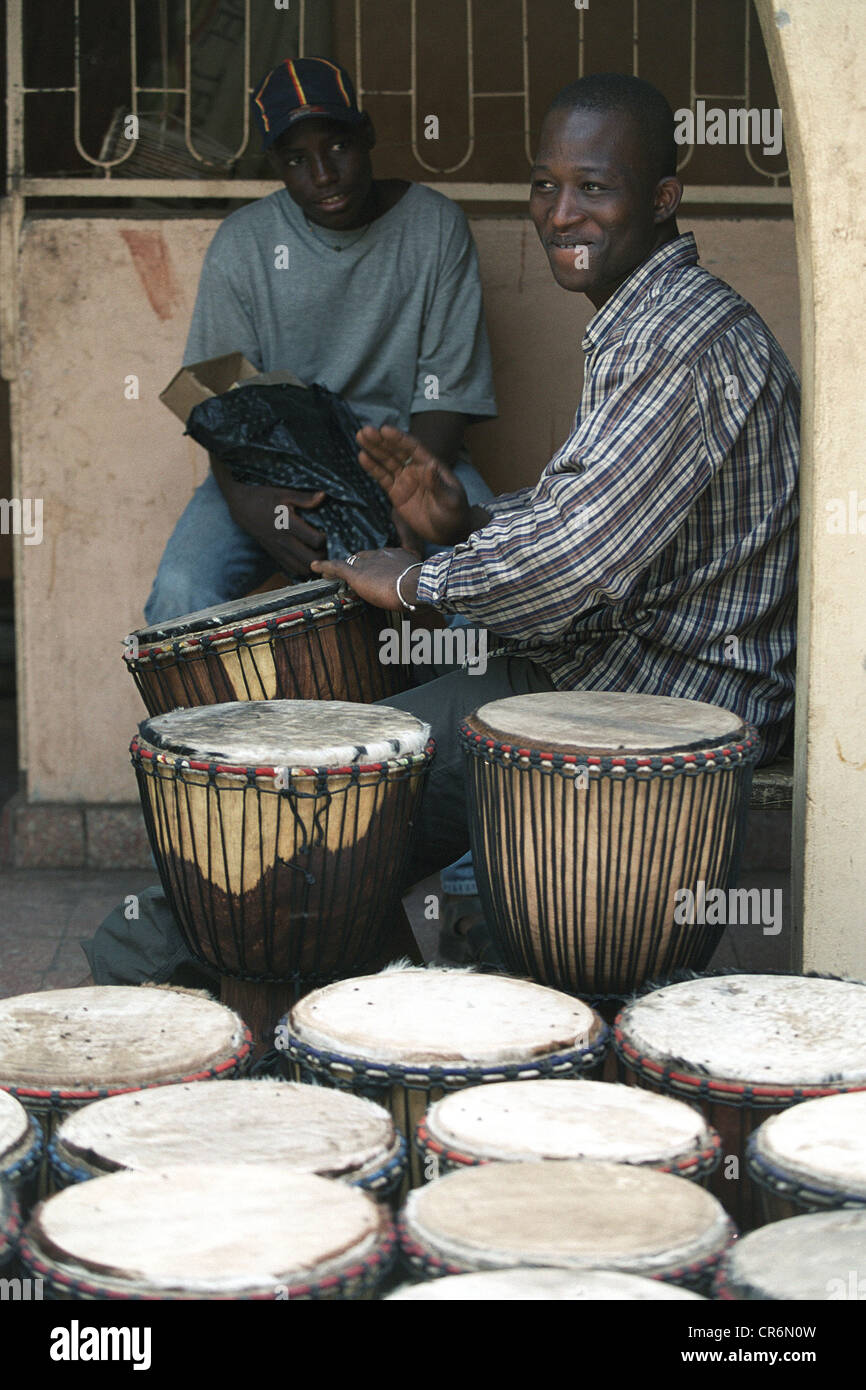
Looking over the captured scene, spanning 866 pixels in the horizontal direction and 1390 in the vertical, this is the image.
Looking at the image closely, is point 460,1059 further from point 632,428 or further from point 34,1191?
point 632,428

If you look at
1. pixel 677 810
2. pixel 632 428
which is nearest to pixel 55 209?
pixel 632 428

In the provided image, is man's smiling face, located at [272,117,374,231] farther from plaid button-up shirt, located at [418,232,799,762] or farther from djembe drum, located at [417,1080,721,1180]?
djembe drum, located at [417,1080,721,1180]

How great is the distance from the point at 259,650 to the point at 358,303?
155cm

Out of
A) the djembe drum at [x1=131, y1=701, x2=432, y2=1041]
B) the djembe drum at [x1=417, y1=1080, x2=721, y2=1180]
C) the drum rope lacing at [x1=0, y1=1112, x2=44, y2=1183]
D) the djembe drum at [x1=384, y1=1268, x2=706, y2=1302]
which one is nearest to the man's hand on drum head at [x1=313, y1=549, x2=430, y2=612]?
the djembe drum at [x1=131, y1=701, x2=432, y2=1041]

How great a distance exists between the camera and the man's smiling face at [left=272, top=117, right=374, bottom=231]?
3977mm

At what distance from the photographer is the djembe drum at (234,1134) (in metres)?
1.79

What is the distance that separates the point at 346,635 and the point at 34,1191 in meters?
1.50

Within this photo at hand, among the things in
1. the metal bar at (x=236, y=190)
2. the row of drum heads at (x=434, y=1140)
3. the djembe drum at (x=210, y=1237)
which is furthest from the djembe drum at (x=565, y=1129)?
the metal bar at (x=236, y=190)

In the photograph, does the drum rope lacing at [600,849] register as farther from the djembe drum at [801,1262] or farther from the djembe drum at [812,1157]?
the djembe drum at [801,1262]

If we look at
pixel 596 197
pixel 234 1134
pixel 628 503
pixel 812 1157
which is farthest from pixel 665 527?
pixel 234 1134

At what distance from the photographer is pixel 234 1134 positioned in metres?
1.83

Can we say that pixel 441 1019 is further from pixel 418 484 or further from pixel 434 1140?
pixel 418 484

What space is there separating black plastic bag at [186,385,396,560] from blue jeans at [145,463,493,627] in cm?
36

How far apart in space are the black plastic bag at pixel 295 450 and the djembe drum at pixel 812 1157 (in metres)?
2.02
